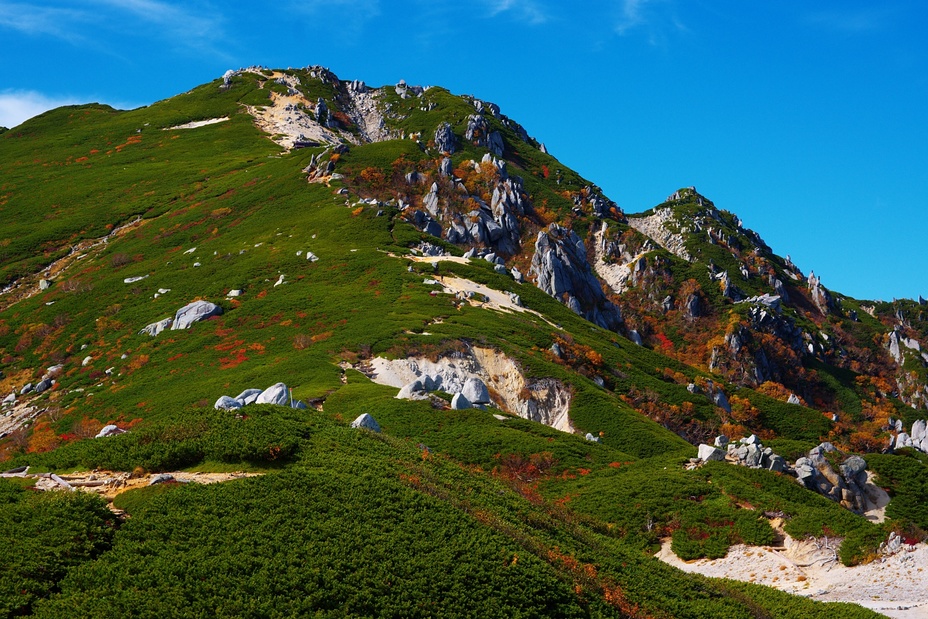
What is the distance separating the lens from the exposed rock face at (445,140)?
170875 mm

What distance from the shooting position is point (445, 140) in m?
172

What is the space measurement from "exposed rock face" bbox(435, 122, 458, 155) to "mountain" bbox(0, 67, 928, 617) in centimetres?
69

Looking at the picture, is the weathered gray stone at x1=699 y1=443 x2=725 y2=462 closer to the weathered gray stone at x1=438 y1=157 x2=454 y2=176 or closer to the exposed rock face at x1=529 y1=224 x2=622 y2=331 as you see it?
the exposed rock face at x1=529 y1=224 x2=622 y2=331

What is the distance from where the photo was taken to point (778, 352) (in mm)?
141750

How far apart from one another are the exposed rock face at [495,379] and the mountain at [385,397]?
301 millimetres

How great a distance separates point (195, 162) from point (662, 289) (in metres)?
103

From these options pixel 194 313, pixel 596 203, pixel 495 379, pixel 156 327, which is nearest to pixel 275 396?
pixel 495 379

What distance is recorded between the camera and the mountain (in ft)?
57.7

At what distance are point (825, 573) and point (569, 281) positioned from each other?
86.2 meters

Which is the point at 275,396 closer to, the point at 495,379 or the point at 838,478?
the point at 495,379

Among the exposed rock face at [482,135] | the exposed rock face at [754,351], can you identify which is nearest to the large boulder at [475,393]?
the exposed rock face at [754,351]

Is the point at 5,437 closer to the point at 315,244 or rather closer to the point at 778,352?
the point at 315,244

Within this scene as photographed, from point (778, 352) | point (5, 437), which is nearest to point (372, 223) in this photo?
point (5, 437)

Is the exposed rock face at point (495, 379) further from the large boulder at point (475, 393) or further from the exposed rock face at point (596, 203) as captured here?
the exposed rock face at point (596, 203)
